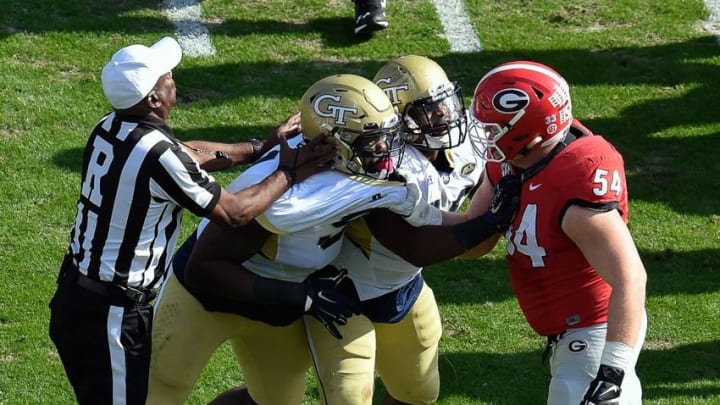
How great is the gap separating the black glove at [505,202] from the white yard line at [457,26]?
4230 mm

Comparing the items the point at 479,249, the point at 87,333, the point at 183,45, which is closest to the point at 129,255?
the point at 87,333

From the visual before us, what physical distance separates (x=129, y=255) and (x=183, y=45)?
13.5 feet

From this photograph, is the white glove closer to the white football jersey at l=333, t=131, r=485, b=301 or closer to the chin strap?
the white football jersey at l=333, t=131, r=485, b=301

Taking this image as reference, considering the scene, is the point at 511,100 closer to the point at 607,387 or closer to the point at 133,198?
the point at 607,387

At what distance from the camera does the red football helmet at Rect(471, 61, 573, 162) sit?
3.63 meters

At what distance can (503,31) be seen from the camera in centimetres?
815

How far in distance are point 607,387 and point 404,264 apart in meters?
0.97

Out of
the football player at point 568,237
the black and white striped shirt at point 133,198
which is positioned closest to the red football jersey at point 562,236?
the football player at point 568,237

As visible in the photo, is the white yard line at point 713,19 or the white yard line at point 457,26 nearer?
the white yard line at point 457,26

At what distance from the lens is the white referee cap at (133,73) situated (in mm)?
3842

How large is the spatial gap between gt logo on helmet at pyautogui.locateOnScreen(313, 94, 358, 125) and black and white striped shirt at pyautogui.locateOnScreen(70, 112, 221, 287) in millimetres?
444

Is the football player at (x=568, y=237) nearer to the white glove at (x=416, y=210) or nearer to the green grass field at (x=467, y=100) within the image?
the white glove at (x=416, y=210)

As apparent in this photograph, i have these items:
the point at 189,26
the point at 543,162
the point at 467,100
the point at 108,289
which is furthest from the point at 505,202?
the point at 189,26

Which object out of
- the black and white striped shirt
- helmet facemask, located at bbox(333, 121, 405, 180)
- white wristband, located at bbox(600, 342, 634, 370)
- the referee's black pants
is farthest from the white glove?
the referee's black pants
